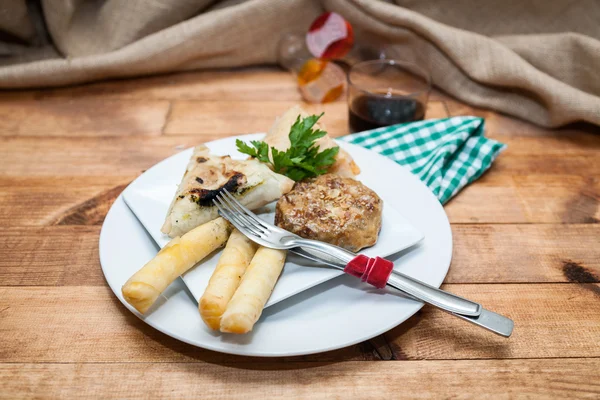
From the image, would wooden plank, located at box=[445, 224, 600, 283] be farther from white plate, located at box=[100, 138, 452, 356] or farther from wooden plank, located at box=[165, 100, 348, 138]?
wooden plank, located at box=[165, 100, 348, 138]

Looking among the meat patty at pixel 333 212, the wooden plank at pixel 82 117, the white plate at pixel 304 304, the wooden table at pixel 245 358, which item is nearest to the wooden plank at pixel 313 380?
the wooden table at pixel 245 358

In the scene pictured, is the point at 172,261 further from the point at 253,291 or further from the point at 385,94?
the point at 385,94

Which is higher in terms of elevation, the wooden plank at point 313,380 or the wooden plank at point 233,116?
the wooden plank at point 313,380

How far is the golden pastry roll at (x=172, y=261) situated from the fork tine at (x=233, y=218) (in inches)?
1.0

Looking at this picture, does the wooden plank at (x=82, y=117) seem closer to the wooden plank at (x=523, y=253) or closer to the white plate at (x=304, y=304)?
the white plate at (x=304, y=304)

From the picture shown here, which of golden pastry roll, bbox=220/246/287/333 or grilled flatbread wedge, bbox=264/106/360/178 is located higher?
golden pastry roll, bbox=220/246/287/333

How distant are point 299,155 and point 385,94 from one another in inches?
39.2

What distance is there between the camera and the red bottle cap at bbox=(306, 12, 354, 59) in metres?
3.16

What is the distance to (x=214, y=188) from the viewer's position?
1.87 m

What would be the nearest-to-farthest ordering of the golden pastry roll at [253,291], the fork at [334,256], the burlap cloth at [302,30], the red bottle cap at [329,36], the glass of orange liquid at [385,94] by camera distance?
the golden pastry roll at [253,291]
the fork at [334,256]
the glass of orange liquid at [385,94]
the burlap cloth at [302,30]
the red bottle cap at [329,36]

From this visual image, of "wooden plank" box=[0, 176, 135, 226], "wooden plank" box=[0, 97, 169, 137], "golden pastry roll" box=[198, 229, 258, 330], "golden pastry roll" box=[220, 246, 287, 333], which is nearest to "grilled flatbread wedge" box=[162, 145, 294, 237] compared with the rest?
"golden pastry roll" box=[198, 229, 258, 330]

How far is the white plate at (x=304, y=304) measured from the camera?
1512mm

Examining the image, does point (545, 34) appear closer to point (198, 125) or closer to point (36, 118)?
point (198, 125)

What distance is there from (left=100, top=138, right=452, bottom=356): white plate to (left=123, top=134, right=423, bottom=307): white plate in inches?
2.2
